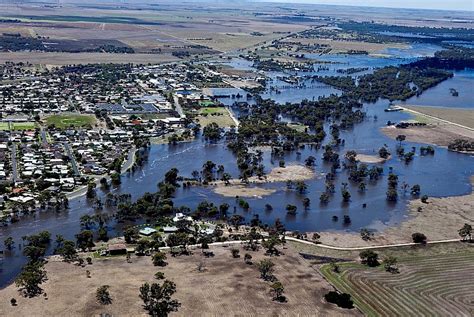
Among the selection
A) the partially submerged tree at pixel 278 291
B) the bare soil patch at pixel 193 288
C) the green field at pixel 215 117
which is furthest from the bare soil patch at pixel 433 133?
the partially submerged tree at pixel 278 291

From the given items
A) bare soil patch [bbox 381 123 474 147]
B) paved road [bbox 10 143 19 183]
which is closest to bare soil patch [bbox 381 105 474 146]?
bare soil patch [bbox 381 123 474 147]

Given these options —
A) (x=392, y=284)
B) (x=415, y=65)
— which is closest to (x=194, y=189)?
(x=392, y=284)

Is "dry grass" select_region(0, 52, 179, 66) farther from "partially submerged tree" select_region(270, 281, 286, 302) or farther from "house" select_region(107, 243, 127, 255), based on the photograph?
"partially submerged tree" select_region(270, 281, 286, 302)

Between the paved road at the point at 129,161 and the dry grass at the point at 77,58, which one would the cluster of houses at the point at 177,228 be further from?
the dry grass at the point at 77,58

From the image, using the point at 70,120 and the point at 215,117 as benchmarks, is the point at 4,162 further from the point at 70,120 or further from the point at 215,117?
the point at 215,117

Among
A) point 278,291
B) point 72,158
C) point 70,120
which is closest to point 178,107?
point 70,120
